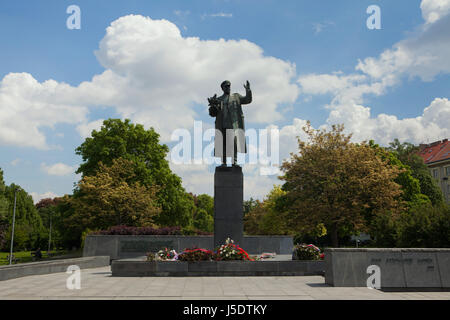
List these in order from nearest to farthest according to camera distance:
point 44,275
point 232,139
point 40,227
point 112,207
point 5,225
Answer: point 44,275 < point 232,139 < point 112,207 < point 5,225 < point 40,227

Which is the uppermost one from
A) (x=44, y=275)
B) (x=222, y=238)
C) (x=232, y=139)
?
Answer: (x=232, y=139)

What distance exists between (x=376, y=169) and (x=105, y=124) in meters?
26.0

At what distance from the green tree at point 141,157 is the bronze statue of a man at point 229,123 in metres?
19.5

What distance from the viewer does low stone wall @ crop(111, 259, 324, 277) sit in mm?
13172

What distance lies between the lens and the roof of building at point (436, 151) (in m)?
70.8

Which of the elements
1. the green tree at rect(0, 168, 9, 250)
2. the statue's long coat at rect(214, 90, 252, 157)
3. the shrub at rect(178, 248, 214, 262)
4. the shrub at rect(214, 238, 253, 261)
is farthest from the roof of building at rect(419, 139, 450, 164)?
the green tree at rect(0, 168, 9, 250)

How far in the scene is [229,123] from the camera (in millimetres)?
16562

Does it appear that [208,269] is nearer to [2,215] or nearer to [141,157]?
[141,157]

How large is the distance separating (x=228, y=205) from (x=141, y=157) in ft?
77.6

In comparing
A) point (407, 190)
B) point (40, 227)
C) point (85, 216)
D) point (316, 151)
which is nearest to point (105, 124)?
point (85, 216)

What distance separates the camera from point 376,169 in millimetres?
30312

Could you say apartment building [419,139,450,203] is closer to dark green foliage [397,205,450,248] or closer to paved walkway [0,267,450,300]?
dark green foliage [397,205,450,248]

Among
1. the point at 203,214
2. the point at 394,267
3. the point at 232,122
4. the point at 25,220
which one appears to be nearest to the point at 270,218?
the point at 232,122

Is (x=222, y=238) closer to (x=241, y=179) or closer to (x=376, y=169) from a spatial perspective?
(x=241, y=179)
